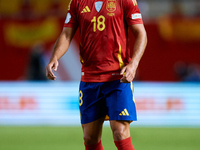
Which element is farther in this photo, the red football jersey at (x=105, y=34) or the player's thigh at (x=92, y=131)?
the player's thigh at (x=92, y=131)

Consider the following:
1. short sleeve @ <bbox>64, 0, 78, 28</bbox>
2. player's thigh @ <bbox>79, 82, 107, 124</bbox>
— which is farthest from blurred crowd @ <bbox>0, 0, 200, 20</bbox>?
player's thigh @ <bbox>79, 82, 107, 124</bbox>

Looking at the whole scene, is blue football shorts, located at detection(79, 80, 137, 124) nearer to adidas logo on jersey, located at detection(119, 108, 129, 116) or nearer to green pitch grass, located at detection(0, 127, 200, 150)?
adidas logo on jersey, located at detection(119, 108, 129, 116)

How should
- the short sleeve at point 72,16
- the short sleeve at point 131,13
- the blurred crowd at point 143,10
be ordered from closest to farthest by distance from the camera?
1. the short sleeve at point 131,13
2. the short sleeve at point 72,16
3. the blurred crowd at point 143,10

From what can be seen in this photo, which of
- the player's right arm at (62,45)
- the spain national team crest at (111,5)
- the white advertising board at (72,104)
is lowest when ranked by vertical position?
the white advertising board at (72,104)

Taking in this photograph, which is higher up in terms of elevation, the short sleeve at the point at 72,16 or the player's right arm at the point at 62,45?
the short sleeve at the point at 72,16

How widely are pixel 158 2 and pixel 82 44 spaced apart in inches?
463

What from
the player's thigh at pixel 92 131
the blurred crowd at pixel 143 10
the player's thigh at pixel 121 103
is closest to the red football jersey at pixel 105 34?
the player's thigh at pixel 121 103

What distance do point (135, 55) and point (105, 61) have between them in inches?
13.4

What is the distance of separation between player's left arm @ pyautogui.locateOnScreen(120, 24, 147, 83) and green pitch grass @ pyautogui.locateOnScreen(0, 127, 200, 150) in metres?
2.83

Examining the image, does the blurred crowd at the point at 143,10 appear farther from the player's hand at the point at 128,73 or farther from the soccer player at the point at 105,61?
the player's hand at the point at 128,73

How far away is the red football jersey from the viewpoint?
13.5 feet

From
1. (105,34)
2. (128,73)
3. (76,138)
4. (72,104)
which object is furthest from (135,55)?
(72,104)

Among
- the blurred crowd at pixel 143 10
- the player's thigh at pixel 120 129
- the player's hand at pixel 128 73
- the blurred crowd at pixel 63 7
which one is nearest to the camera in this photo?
the player's hand at pixel 128 73

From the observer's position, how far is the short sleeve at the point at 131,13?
4086mm
